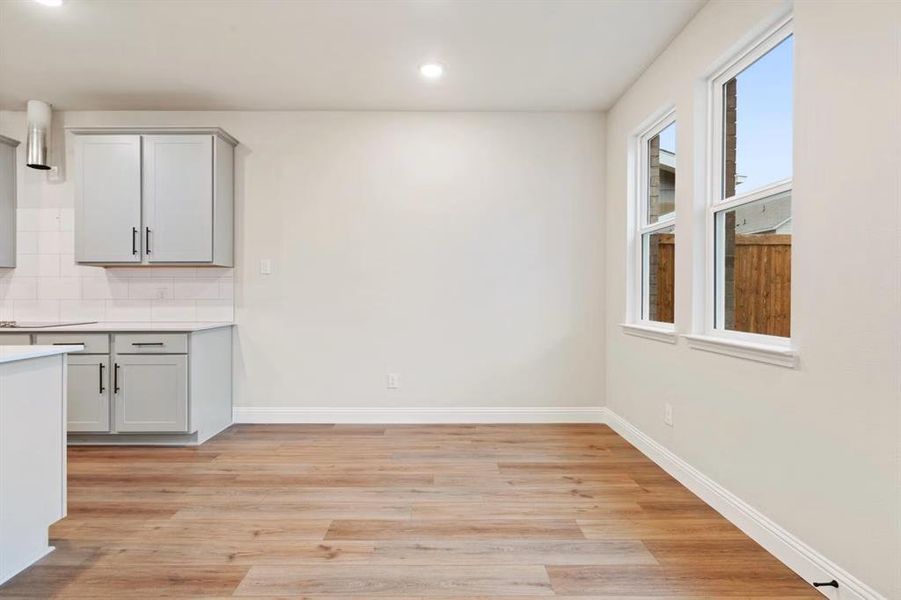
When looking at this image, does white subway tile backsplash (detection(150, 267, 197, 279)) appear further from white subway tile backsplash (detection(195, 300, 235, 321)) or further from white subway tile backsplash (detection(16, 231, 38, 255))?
white subway tile backsplash (detection(16, 231, 38, 255))

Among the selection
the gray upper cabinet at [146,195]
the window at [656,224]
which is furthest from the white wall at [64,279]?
the window at [656,224]

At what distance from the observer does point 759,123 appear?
2369mm

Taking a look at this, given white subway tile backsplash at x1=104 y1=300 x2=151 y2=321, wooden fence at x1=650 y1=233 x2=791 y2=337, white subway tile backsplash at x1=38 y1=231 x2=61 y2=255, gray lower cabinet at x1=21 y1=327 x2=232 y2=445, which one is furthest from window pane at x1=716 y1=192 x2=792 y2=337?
white subway tile backsplash at x1=38 y1=231 x2=61 y2=255

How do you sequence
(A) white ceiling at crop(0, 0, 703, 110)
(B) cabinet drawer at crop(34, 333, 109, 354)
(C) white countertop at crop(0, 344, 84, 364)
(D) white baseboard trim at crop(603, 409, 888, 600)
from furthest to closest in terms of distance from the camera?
(B) cabinet drawer at crop(34, 333, 109, 354) < (A) white ceiling at crop(0, 0, 703, 110) < (C) white countertop at crop(0, 344, 84, 364) < (D) white baseboard trim at crop(603, 409, 888, 600)

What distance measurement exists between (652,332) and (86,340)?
3.79 meters

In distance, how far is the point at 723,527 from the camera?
2.30 meters

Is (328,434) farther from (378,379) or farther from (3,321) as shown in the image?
(3,321)

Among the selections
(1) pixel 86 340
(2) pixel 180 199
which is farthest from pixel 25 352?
(2) pixel 180 199

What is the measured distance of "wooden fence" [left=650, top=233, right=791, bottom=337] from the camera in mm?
2137

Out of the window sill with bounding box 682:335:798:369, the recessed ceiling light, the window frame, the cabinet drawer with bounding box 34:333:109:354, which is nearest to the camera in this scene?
the window sill with bounding box 682:335:798:369

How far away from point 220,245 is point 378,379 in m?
1.61

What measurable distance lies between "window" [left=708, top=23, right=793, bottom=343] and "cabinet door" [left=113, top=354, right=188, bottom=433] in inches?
133

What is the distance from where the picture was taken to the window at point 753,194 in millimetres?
2158

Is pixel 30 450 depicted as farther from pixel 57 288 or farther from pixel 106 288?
pixel 57 288
